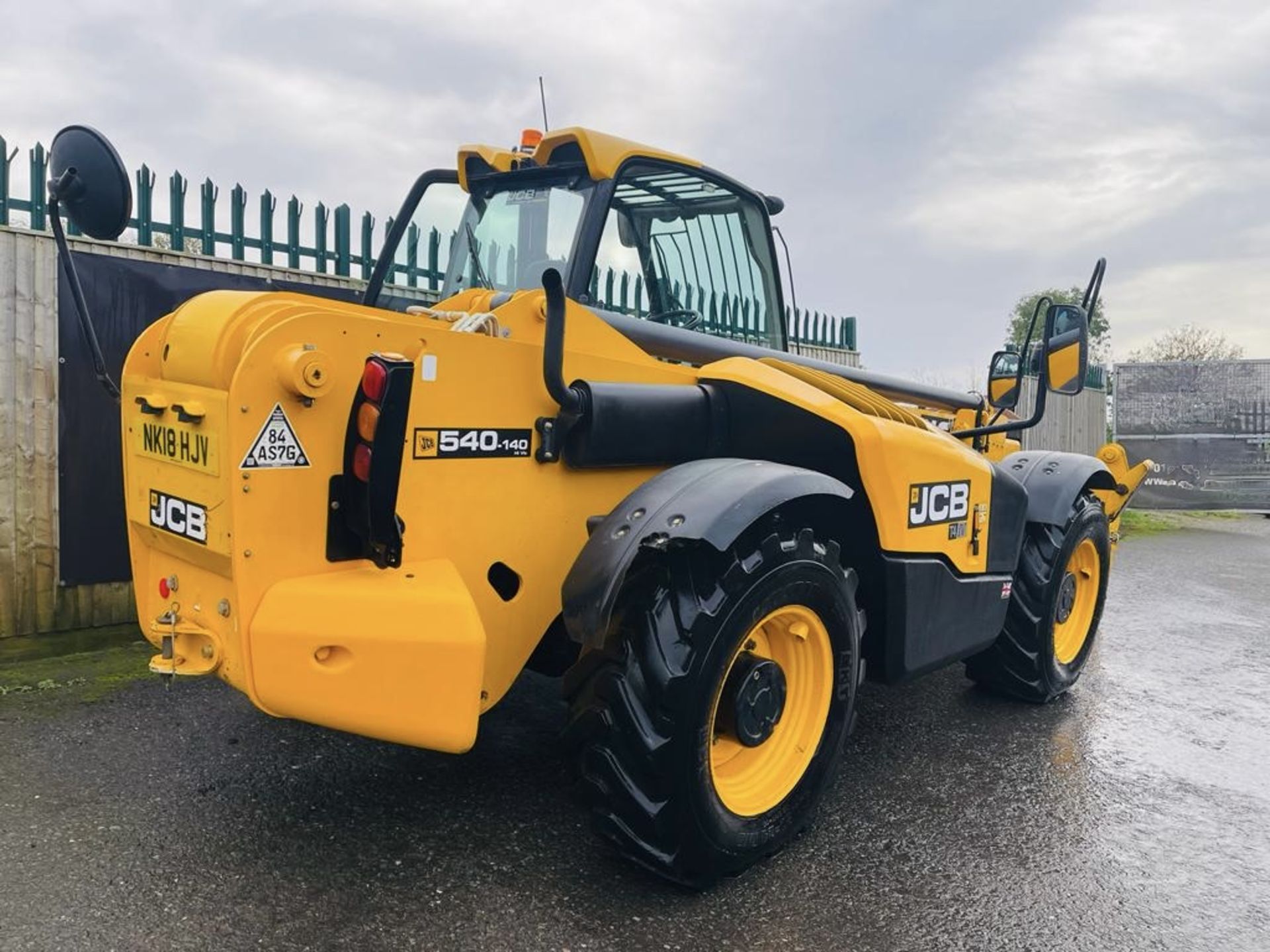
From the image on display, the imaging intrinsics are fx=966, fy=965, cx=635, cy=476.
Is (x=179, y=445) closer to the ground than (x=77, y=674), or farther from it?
farther from it

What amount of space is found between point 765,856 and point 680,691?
0.71 m

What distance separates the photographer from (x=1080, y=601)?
17.0 ft

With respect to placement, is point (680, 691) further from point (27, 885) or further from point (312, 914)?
point (27, 885)

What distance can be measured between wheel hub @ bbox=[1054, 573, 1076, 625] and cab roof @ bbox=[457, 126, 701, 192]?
282 centimetres

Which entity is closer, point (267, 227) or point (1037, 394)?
point (1037, 394)

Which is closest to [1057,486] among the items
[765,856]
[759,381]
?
[759,381]

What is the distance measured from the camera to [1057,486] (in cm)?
471

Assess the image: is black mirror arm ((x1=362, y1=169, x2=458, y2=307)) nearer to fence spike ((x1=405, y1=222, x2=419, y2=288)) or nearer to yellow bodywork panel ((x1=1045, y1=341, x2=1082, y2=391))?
fence spike ((x1=405, y1=222, x2=419, y2=288))

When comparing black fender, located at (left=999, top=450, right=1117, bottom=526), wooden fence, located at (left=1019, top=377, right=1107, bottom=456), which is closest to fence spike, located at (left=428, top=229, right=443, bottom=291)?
black fender, located at (left=999, top=450, right=1117, bottom=526)

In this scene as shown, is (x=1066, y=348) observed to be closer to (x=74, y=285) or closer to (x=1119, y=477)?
(x=1119, y=477)

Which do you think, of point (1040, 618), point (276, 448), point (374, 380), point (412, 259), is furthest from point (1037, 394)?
point (412, 259)

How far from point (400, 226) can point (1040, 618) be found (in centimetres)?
341

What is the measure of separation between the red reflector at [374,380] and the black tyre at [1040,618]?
3.20 m

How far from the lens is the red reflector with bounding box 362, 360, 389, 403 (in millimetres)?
2445
